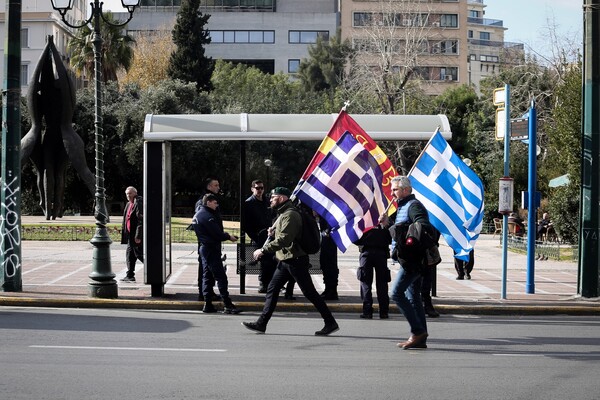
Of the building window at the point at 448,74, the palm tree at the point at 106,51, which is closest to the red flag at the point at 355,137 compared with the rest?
the palm tree at the point at 106,51

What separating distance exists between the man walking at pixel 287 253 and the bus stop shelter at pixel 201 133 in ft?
11.5

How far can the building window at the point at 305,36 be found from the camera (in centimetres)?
9544

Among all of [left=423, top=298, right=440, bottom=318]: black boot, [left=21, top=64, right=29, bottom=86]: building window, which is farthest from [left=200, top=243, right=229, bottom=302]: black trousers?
[left=21, top=64, right=29, bottom=86]: building window

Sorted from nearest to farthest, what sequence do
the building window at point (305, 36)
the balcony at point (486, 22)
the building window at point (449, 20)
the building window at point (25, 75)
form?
the building window at point (25, 75) → the building window at point (449, 20) → the building window at point (305, 36) → the balcony at point (486, 22)

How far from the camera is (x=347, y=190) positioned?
1240 cm

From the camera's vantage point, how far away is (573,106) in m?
28.9

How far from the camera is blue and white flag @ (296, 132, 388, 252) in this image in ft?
40.4

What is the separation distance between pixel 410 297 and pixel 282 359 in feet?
5.85

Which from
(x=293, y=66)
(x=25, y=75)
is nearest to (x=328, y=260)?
(x=25, y=75)

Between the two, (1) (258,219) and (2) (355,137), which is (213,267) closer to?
(1) (258,219)

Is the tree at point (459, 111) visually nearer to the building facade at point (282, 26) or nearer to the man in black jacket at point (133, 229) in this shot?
the building facade at point (282, 26)

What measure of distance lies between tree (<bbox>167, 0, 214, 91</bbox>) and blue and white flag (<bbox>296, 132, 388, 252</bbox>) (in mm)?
55093

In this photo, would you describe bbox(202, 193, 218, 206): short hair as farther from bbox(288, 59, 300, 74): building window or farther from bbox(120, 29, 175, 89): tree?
bbox(288, 59, 300, 74): building window

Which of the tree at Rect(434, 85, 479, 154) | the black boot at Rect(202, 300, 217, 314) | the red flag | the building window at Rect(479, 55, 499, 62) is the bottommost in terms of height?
the black boot at Rect(202, 300, 217, 314)
